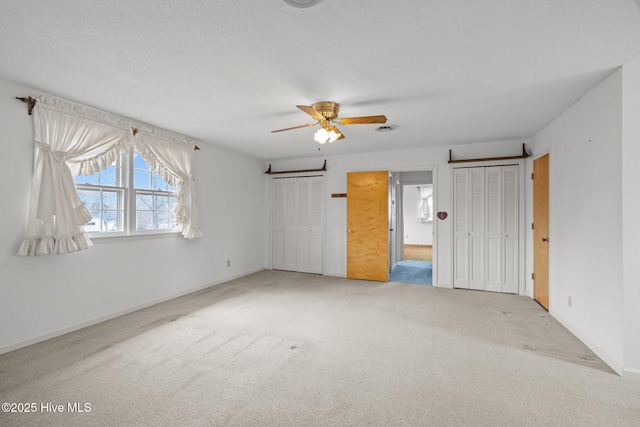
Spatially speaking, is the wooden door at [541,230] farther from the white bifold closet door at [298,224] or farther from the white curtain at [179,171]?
the white curtain at [179,171]

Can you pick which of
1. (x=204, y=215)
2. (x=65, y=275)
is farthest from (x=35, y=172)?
(x=204, y=215)

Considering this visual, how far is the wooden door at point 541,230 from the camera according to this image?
3.86 m

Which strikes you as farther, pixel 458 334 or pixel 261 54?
pixel 458 334

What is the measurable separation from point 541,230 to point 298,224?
4.20 metres

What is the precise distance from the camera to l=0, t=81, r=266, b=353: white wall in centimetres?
269

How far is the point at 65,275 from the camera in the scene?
3.07m

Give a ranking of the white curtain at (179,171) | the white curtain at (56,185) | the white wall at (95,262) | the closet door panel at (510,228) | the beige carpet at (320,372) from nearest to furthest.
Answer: the beige carpet at (320,372) → the white wall at (95,262) → the white curtain at (56,185) → the white curtain at (179,171) → the closet door panel at (510,228)

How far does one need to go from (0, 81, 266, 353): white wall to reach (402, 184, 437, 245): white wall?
282 inches

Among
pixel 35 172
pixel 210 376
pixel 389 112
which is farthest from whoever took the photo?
pixel 389 112

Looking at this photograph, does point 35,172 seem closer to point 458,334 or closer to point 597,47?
point 458,334

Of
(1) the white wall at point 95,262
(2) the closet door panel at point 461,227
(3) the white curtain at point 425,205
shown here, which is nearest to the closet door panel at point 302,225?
(1) the white wall at point 95,262

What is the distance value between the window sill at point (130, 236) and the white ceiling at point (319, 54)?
149 cm

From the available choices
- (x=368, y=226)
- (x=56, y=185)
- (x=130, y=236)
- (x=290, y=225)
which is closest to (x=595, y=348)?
(x=368, y=226)

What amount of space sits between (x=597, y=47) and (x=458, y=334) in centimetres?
274
